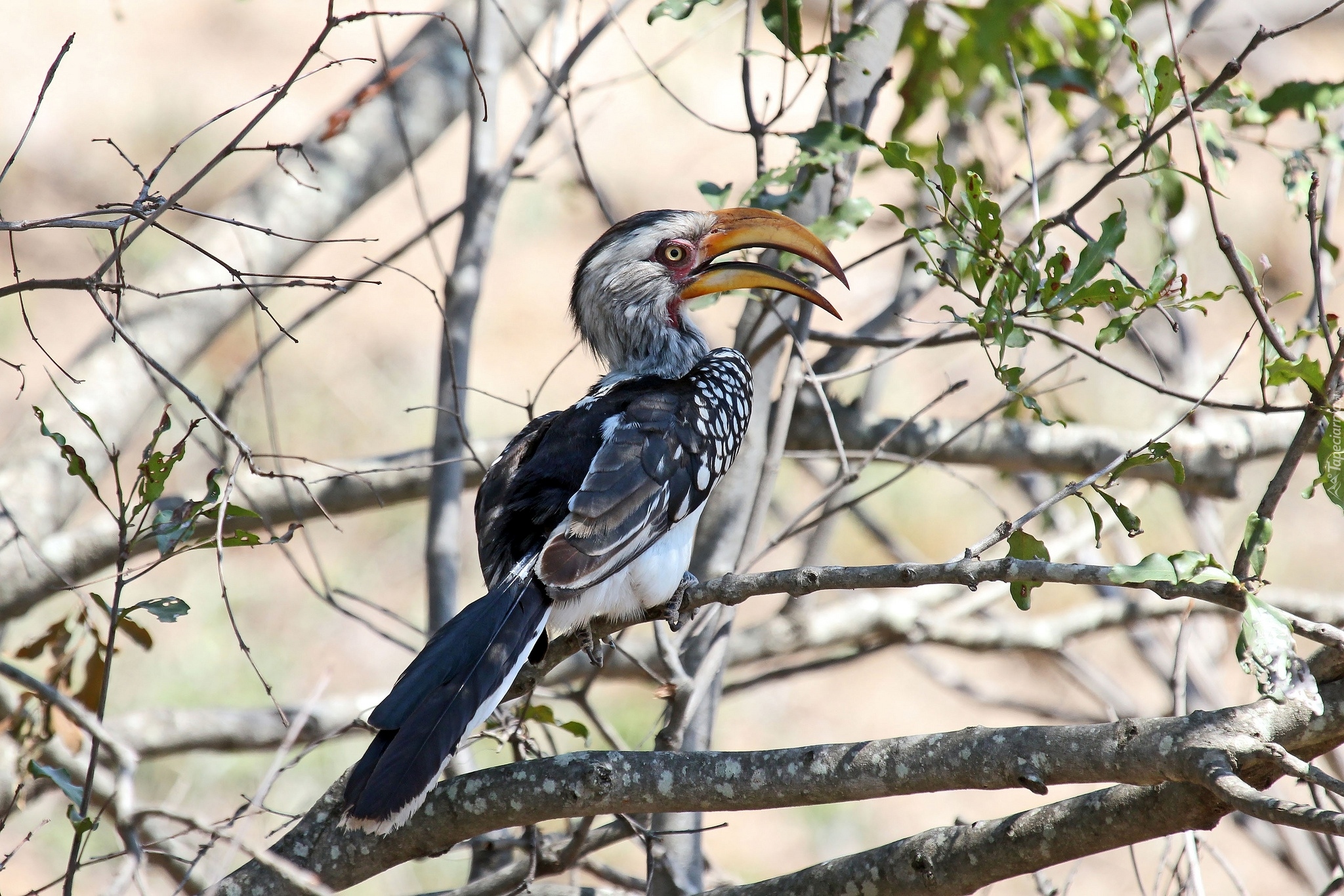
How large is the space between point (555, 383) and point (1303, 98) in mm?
7549

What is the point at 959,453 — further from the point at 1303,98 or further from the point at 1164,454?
the point at 1164,454

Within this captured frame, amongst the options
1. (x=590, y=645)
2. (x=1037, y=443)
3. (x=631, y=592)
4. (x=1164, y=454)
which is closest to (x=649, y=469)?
(x=631, y=592)

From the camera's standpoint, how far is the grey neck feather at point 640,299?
11.8 ft

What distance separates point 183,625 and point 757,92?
7.19 metres

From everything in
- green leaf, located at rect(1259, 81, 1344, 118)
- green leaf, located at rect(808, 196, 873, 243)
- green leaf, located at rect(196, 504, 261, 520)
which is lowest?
green leaf, located at rect(196, 504, 261, 520)

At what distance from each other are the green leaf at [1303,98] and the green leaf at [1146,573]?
1836 millimetres

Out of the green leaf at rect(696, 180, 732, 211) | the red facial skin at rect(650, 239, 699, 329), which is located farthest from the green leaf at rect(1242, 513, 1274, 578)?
the red facial skin at rect(650, 239, 699, 329)

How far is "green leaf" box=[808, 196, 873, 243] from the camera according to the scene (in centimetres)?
292

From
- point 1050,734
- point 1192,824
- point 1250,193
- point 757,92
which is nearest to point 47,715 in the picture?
point 1050,734

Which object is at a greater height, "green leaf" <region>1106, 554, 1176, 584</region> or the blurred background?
the blurred background

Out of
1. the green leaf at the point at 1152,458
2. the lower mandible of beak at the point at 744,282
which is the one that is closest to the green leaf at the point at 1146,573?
the green leaf at the point at 1152,458

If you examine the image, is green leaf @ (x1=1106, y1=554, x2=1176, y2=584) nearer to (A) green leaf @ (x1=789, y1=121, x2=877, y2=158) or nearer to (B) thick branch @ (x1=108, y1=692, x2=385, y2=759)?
(A) green leaf @ (x1=789, y1=121, x2=877, y2=158)

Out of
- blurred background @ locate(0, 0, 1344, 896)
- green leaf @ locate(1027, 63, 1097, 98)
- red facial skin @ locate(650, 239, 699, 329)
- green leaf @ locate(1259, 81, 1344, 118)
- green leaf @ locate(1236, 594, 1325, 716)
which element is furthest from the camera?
blurred background @ locate(0, 0, 1344, 896)

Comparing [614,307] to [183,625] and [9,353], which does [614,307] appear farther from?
[9,353]
